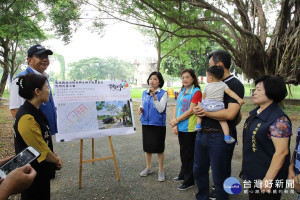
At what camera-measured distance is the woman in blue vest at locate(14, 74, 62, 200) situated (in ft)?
5.78

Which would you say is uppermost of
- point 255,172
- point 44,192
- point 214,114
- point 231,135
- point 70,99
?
point 70,99

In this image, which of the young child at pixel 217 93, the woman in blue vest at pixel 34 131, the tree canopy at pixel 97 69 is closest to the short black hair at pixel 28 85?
the woman in blue vest at pixel 34 131

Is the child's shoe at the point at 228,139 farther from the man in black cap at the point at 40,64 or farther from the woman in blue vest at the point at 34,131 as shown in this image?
the man in black cap at the point at 40,64

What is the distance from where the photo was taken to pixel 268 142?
69.2 inches

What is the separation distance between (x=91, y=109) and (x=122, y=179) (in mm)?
1299

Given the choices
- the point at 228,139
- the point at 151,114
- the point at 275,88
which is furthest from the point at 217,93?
the point at 151,114

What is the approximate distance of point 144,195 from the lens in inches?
116

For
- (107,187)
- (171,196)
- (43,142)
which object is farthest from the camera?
(107,187)

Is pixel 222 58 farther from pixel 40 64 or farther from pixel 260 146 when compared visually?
pixel 40 64

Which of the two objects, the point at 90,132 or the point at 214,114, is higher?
the point at 214,114

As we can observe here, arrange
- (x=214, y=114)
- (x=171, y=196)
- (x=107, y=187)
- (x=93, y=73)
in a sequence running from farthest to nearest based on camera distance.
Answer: (x=93, y=73)
(x=107, y=187)
(x=171, y=196)
(x=214, y=114)

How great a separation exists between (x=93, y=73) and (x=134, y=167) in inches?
2298

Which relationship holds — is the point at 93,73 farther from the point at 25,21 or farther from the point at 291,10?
the point at 291,10

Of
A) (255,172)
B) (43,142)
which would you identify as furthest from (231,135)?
(43,142)
